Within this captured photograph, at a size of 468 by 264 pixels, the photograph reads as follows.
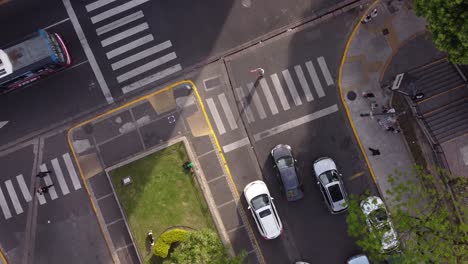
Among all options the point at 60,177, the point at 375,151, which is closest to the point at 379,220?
the point at 375,151

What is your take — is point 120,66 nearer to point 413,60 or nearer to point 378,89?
point 378,89

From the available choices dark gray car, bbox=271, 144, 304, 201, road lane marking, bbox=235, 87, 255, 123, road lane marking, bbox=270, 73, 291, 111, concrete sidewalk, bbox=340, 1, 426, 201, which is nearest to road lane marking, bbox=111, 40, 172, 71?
road lane marking, bbox=235, 87, 255, 123

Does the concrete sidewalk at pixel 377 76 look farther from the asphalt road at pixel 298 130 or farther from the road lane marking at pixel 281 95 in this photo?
the road lane marking at pixel 281 95

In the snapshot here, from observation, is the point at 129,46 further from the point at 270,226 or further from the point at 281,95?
the point at 270,226

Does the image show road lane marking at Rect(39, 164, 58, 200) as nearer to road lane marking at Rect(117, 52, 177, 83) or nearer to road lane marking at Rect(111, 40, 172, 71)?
road lane marking at Rect(117, 52, 177, 83)

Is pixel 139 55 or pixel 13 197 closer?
pixel 13 197

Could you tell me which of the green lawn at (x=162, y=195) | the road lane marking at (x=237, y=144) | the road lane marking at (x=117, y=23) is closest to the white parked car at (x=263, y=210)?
the road lane marking at (x=237, y=144)

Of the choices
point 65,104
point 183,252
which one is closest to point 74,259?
point 183,252
